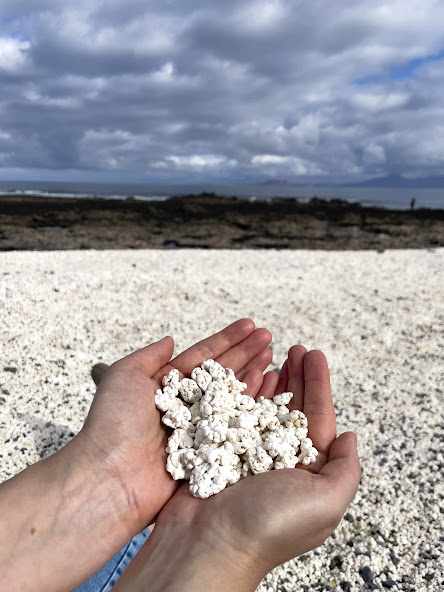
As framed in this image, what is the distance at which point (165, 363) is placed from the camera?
2.39m

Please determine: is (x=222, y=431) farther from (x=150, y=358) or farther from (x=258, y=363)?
(x=258, y=363)

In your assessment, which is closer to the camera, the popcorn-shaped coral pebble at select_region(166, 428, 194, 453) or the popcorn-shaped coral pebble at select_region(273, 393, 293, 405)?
the popcorn-shaped coral pebble at select_region(166, 428, 194, 453)

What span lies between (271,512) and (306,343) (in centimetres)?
374

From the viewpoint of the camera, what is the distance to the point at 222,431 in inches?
78.2

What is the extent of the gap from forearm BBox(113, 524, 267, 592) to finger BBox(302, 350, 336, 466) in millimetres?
633

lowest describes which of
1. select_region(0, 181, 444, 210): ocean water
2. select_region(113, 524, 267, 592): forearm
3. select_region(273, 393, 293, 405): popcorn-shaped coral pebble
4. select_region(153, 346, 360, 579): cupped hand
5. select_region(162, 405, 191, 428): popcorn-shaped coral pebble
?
select_region(113, 524, 267, 592): forearm

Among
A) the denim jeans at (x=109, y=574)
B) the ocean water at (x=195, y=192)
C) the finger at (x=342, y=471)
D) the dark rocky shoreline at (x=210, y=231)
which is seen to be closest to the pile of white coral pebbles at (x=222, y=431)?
the finger at (x=342, y=471)

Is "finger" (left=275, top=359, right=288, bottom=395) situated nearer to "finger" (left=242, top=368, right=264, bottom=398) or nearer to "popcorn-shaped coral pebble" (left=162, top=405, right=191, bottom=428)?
"finger" (left=242, top=368, right=264, bottom=398)

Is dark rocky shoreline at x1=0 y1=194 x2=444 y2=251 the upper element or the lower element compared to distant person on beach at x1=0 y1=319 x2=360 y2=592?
upper

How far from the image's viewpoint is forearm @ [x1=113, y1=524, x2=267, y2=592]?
4.93 feet

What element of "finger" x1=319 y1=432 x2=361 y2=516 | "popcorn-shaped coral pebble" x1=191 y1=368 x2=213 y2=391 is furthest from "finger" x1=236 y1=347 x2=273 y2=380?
"finger" x1=319 y1=432 x2=361 y2=516

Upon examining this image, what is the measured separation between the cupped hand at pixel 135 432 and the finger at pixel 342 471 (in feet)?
2.26

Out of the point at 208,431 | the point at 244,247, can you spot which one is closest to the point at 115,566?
the point at 208,431

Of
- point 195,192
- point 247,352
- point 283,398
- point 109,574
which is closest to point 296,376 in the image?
point 283,398
